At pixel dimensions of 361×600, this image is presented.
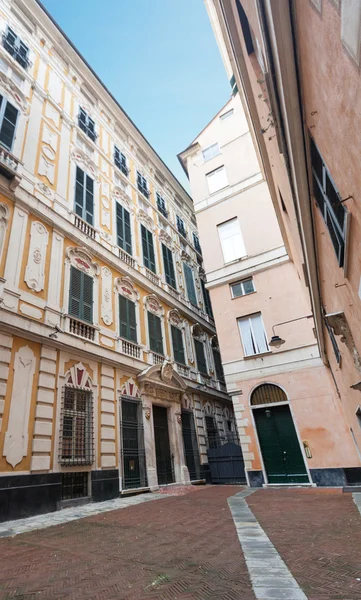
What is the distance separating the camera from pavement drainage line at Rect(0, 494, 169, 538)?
6.45 m

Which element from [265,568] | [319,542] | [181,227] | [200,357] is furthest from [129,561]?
[181,227]

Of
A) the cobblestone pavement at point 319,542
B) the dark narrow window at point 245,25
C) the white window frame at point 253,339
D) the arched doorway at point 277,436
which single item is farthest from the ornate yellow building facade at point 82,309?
the dark narrow window at point 245,25

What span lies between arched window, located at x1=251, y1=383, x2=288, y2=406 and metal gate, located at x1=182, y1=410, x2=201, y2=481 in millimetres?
4274

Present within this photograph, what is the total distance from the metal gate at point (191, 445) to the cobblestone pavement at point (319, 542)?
8.14 meters

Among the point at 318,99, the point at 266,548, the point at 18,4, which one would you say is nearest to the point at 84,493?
the point at 266,548

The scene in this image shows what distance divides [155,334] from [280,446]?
7126 mm

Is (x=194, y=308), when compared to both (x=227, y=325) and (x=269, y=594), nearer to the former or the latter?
(x=227, y=325)

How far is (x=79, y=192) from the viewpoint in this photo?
1405 cm

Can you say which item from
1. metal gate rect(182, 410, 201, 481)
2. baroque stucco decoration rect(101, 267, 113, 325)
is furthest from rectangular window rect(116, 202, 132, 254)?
metal gate rect(182, 410, 201, 481)

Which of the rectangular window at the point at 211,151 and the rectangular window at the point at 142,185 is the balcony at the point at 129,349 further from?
the rectangular window at the point at 211,151

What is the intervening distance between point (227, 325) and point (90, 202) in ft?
27.0

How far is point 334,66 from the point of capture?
2.63 meters

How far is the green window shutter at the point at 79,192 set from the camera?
13546mm

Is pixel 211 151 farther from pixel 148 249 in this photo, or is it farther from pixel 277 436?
pixel 277 436
